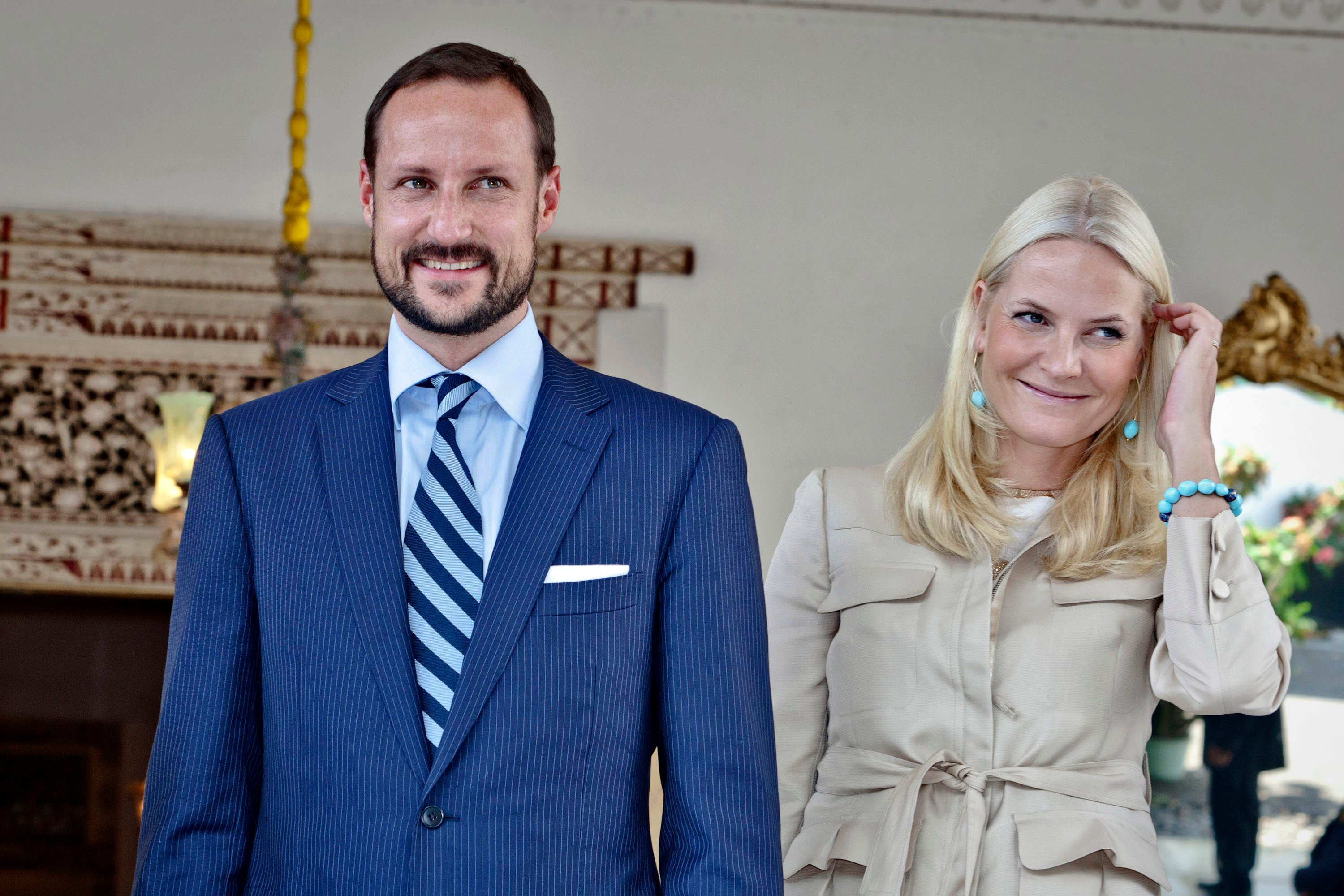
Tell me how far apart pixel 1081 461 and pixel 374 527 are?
95 centimetres

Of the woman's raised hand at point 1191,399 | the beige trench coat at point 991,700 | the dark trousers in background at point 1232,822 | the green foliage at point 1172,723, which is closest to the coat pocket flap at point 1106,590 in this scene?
the beige trench coat at point 991,700

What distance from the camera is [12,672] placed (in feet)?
12.9

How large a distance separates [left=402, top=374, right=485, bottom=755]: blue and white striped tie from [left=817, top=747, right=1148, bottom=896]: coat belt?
0.61m

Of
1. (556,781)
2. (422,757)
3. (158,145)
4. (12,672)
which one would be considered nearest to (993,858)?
(556,781)

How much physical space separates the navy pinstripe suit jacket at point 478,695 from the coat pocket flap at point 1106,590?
0.50 m

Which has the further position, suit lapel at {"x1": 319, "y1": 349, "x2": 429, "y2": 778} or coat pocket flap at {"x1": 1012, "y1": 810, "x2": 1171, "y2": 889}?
coat pocket flap at {"x1": 1012, "y1": 810, "x2": 1171, "y2": 889}

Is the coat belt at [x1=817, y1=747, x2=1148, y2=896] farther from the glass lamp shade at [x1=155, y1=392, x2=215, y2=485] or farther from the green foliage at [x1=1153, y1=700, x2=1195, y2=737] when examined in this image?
the green foliage at [x1=1153, y1=700, x2=1195, y2=737]

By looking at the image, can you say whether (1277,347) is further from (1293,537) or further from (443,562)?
(443,562)

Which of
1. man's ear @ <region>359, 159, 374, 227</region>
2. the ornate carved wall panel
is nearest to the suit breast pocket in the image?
man's ear @ <region>359, 159, 374, 227</region>

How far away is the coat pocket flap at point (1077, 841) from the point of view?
5.01ft

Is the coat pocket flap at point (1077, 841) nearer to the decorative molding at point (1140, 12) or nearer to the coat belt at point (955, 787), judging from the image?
the coat belt at point (955, 787)

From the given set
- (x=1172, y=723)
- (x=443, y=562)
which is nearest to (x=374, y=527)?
(x=443, y=562)

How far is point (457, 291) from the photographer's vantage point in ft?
4.16

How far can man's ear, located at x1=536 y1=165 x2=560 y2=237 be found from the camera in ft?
4.40
